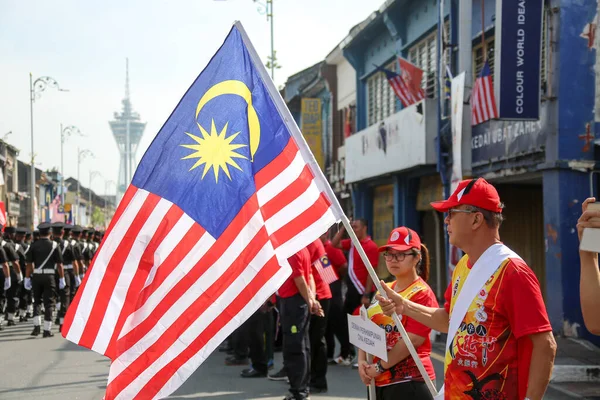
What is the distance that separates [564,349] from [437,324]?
23.8 ft

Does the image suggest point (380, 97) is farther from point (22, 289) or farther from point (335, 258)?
point (335, 258)

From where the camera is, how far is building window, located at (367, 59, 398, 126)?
2172 centimetres

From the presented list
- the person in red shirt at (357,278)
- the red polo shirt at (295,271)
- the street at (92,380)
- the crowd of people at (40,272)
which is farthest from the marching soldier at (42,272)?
the red polo shirt at (295,271)

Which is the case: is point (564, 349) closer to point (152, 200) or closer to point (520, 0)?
point (520, 0)

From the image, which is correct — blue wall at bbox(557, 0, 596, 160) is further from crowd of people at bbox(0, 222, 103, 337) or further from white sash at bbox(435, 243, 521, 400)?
crowd of people at bbox(0, 222, 103, 337)

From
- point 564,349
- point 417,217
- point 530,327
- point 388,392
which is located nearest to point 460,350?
point 530,327

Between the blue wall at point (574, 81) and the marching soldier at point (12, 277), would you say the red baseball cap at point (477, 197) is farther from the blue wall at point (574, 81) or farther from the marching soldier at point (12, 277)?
the marching soldier at point (12, 277)

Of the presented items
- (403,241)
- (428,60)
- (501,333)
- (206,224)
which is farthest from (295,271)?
(428,60)

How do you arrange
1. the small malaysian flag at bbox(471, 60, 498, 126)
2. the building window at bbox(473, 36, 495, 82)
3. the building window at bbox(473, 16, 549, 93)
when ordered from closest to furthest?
the building window at bbox(473, 16, 549, 93) < the small malaysian flag at bbox(471, 60, 498, 126) < the building window at bbox(473, 36, 495, 82)

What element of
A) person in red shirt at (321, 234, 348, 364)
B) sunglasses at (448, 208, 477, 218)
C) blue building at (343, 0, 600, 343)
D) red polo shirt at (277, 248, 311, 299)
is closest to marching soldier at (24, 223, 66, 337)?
person in red shirt at (321, 234, 348, 364)

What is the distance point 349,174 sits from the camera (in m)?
24.1

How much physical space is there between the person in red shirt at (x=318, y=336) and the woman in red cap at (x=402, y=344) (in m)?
3.53

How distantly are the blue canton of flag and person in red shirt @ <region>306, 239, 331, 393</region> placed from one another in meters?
4.12

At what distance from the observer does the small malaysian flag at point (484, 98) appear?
41.7ft
